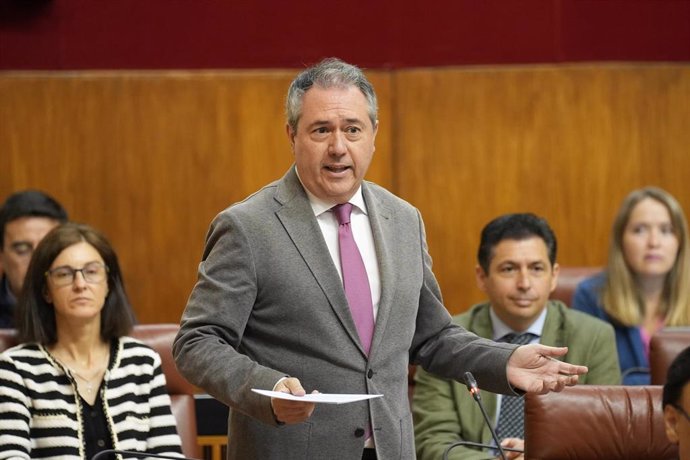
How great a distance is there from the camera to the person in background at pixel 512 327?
3.14 metres

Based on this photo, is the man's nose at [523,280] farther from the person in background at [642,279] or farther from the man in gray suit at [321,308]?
the man in gray suit at [321,308]

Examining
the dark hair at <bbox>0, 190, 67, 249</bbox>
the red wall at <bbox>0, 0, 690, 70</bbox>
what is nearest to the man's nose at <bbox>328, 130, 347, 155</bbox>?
the dark hair at <bbox>0, 190, 67, 249</bbox>

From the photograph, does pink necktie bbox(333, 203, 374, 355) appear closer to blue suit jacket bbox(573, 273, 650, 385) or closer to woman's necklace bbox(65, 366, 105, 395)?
woman's necklace bbox(65, 366, 105, 395)

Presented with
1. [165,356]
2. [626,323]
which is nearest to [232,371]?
[165,356]

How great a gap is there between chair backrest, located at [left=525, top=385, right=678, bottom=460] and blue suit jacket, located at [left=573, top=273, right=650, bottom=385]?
0.91 m

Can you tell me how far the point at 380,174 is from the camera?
14.8ft

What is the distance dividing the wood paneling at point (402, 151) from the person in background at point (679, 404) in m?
2.50

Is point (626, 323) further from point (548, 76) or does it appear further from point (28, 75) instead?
point (28, 75)

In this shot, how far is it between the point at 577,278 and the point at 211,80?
155cm

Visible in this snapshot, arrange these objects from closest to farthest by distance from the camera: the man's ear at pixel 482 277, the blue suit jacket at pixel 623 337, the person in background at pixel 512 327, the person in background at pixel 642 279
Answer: the person in background at pixel 512 327 → the man's ear at pixel 482 277 → the blue suit jacket at pixel 623 337 → the person in background at pixel 642 279

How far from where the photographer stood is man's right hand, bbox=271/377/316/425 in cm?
174

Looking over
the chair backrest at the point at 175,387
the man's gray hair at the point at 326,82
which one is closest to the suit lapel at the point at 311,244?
the man's gray hair at the point at 326,82

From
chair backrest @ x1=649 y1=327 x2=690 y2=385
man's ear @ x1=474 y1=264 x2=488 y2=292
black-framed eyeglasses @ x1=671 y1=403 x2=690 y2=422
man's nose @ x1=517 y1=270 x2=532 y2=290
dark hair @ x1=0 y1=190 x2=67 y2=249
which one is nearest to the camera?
black-framed eyeglasses @ x1=671 y1=403 x2=690 y2=422

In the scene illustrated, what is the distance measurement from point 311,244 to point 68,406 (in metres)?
1.13
